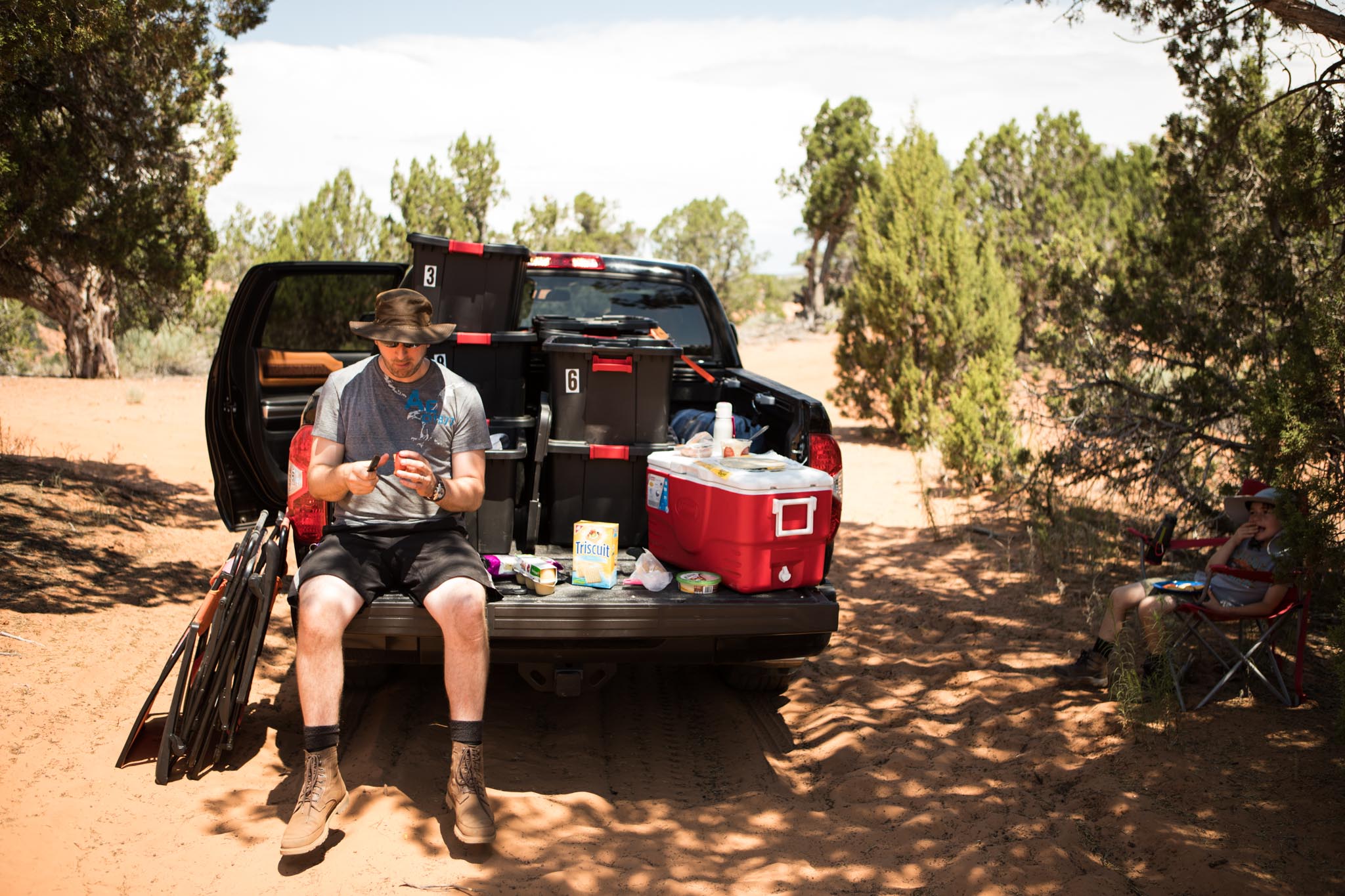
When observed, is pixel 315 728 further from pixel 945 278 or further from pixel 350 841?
pixel 945 278

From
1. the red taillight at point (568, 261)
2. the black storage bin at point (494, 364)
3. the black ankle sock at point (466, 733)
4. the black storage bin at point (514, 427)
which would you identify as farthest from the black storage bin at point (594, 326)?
the black ankle sock at point (466, 733)

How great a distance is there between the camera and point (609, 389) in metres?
4.59

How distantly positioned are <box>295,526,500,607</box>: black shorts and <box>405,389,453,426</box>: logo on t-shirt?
0.42 meters

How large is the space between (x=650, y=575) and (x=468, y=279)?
1794mm

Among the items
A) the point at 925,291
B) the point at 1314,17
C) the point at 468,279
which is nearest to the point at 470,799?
the point at 468,279

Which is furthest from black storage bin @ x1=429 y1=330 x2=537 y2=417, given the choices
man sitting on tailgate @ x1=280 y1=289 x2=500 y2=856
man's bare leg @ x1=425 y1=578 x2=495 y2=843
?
man's bare leg @ x1=425 y1=578 x2=495 y2=843

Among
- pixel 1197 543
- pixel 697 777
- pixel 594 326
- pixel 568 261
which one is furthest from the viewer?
pixel 568 261

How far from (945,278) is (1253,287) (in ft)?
22.5

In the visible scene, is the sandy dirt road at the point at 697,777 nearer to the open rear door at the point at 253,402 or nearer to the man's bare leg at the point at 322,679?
the man's bare leg at the point at 322,679

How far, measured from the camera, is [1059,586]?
6555 mm

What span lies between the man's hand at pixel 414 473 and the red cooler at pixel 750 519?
1051 millimetres

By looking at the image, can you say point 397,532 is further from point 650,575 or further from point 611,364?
point 611,364

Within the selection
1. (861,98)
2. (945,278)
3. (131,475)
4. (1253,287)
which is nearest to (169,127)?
(131,475)

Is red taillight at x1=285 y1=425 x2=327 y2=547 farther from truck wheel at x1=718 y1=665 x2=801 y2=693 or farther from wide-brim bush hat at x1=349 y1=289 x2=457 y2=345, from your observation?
truck wheel at x1=718 y1=665 x2=801 y2=693
